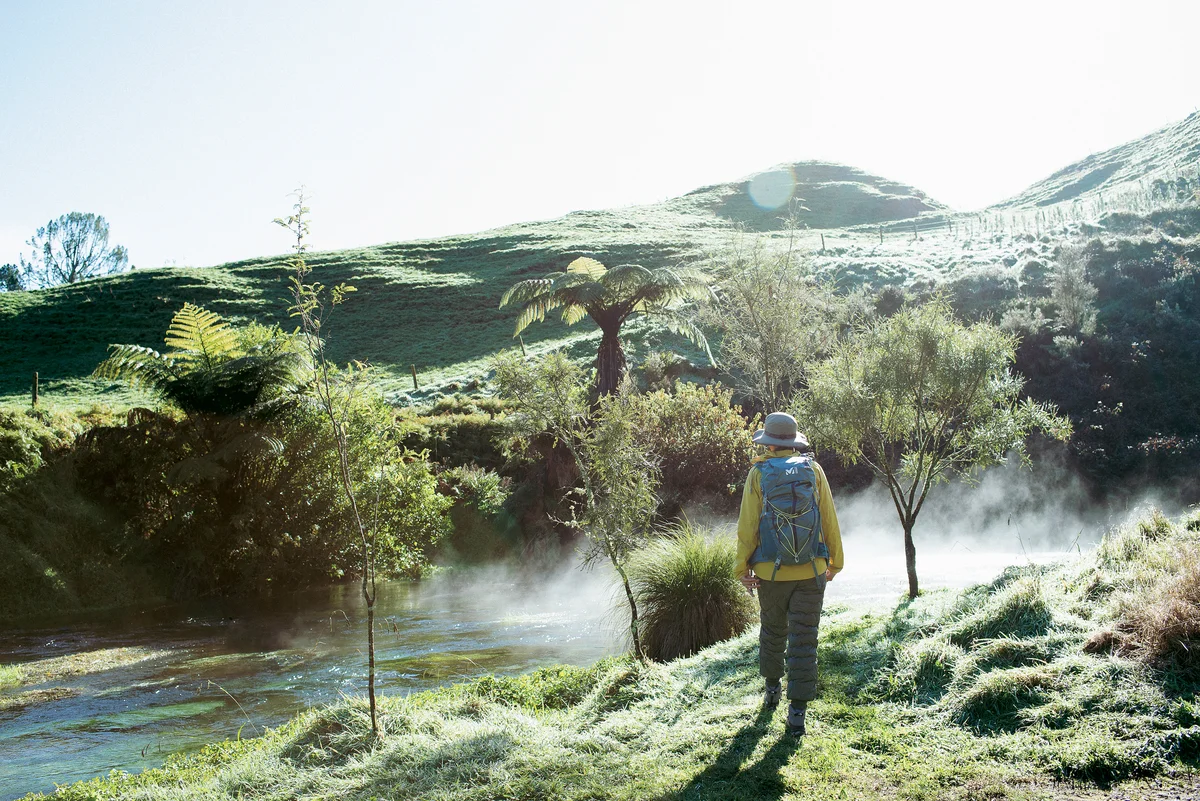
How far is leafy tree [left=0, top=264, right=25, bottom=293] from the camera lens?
257ft

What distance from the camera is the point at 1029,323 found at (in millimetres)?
26062

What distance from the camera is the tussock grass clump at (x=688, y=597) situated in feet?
29.9

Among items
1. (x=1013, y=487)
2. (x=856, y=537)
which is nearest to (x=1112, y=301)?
(x=1013, y=487)

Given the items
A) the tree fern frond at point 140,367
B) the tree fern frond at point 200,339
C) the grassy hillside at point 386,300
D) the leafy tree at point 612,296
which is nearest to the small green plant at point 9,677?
the tree fern frond at point 140,367

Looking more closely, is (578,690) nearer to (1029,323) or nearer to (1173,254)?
(1029,323)

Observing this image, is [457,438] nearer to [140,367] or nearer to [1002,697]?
[140,367]

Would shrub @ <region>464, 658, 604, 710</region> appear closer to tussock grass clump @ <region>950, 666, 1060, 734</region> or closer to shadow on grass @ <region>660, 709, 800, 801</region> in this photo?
shadow on grass @ <region>660, 709, 800, 801</region>

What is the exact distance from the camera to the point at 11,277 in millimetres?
79062

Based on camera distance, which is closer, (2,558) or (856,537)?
(2,558)

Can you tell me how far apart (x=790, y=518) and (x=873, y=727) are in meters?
1.42

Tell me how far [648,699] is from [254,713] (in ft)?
14.3

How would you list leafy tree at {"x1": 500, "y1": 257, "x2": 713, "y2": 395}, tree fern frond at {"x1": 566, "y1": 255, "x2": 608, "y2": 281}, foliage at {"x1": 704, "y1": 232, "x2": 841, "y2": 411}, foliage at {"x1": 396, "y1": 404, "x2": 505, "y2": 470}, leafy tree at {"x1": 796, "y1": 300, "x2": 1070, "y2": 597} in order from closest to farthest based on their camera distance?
leafy tree at {"x1": 796, "y1": 300, "x2": 1070, "y2": 597}
foliage at {"x1": 704, "y1": 232, "x2": 841, "y2": 411}
leafy tree at {"x1": 500, "y1": 257, "x2": 713, "y2": 395}
tree fern frond at {"x1": 566, "y1": 255, "x2": 608, "y2": 281}
foliage at {"x1": 396, "y1": 404, "x2": 505, "y2": 470}

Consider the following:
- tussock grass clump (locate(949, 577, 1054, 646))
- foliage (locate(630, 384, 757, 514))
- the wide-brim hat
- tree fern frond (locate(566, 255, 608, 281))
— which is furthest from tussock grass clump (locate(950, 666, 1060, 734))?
tree fern frond (locate(566, 255, 608, 281))

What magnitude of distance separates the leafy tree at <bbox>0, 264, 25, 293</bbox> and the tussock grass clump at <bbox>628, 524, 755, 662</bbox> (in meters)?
89.6
